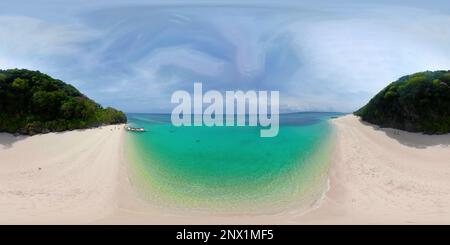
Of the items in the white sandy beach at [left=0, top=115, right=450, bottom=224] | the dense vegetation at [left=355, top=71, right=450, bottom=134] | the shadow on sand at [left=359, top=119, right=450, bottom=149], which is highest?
the dense vegetation at [left=355, top=71, right=450, bottom=134]

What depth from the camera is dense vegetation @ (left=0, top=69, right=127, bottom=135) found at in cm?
2109

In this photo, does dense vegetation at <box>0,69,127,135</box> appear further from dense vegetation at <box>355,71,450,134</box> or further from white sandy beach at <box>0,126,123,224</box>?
dense vegetation at <box>355,71,450,134</box>

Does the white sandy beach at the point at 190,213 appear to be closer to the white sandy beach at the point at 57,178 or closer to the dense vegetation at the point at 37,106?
the white sandy beach at the point at 57,178

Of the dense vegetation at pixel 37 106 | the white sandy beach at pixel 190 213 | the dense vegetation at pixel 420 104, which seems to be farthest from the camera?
the dense vegetation at pixel 37 106

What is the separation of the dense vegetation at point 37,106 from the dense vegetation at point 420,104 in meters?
20.7

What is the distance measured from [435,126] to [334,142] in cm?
560

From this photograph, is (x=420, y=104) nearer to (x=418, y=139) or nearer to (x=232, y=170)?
(x=418, y=139)

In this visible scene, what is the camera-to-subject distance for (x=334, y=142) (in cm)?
2130

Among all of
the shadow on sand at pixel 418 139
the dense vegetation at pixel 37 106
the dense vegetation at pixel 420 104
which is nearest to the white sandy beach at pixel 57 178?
the dense vegetation at pixel 37 106

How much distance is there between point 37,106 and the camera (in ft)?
73.3

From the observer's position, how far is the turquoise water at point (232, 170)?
1152 centimetres

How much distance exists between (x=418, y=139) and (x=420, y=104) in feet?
9.11

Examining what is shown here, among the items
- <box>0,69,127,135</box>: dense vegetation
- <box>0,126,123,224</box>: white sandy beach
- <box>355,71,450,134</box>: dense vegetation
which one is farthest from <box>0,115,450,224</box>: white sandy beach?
<box>0,69,127,135</box>: dense vegetation

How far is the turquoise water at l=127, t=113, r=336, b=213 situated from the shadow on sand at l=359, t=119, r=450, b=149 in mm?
4014
